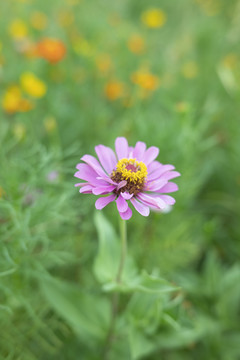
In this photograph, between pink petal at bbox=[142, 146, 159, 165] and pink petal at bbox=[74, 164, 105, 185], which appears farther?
pink petal at bbox=[142, 146, 159, 165]

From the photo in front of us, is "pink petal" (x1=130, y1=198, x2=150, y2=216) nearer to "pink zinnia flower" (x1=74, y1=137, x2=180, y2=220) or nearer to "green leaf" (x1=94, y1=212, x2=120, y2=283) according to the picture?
"pink zinnia flower" (x1=74, y1=137, x2=180, y2=220)

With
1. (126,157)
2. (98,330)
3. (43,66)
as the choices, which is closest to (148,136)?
(126,157)

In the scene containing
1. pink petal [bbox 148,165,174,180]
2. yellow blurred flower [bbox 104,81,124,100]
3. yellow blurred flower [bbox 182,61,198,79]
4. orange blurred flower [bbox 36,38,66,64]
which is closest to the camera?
pink petal [bbox 148,165,174,180]

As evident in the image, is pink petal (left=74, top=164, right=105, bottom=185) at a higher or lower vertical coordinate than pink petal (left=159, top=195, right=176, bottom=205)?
higher

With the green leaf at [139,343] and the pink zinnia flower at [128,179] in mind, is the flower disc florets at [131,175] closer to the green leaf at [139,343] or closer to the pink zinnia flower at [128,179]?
the pink zinnia flower at [128,179]

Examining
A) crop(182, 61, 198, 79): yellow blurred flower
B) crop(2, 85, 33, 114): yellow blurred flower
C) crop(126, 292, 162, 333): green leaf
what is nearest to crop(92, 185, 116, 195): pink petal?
crop(126, 292, 162, 333): green leaf
